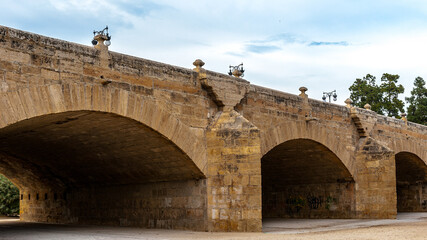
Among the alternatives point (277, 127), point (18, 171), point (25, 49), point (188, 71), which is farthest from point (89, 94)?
point (18, 171)

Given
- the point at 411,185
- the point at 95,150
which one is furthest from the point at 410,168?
the point at 95,150

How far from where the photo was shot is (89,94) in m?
11.2

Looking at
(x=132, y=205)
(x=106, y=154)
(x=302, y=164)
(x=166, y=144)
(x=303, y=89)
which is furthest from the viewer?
(x=302, y=164)

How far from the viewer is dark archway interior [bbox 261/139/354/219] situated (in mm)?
18812

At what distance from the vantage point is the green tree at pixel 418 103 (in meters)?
40.8

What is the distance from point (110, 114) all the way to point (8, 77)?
2339 millimetres

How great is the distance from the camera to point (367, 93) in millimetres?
41219

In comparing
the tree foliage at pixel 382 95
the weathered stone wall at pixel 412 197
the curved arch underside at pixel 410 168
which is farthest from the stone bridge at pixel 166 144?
the tree foliage at pixel 382 95

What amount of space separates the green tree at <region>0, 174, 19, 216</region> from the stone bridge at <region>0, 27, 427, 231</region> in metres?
6.94

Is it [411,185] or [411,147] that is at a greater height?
[411,147]

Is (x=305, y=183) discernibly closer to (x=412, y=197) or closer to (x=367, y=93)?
(x=412, y=197)

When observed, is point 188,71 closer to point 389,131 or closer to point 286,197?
point 286,197

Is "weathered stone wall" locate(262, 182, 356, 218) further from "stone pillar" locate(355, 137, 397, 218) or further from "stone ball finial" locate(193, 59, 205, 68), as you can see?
"stone ball finial" locate(193, 59, 205, 68)

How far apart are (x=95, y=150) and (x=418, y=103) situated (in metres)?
33.2
